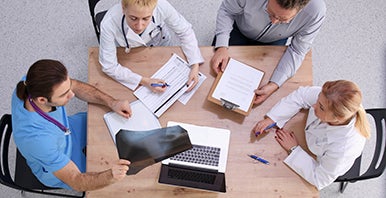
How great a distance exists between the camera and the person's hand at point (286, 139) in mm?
1789

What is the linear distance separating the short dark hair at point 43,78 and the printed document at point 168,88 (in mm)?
419

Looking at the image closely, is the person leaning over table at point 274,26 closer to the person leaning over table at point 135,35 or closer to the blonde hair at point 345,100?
the person leaning over table at point 135,35

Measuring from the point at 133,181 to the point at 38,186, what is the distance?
0.57 meters

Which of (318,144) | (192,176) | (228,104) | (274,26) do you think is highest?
(274,26)

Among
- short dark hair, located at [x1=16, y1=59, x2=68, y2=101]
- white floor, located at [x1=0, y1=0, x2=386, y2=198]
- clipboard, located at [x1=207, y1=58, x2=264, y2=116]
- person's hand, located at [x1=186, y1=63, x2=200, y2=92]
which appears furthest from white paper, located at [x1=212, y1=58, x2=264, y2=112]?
white floor, located at [x1=0, y1=0, x2=386, y2=198]

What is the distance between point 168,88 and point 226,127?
33cm

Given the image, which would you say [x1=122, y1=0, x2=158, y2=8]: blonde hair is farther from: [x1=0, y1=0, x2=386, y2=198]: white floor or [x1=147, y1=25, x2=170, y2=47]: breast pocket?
[x1=0, y1=0, x2=386, y2=198]: white floor

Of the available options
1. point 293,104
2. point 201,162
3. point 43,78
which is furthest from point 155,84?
point 293,104

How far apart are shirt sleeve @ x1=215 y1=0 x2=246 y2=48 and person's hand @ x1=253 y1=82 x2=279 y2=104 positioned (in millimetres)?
295

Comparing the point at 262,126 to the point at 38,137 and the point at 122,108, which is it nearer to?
the point at 122,108

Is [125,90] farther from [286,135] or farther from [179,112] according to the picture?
[286,135]

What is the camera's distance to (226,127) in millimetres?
1833

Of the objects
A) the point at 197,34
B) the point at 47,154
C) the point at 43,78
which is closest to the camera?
the point at 43,78

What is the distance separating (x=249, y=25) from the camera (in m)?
2.10
